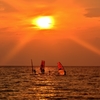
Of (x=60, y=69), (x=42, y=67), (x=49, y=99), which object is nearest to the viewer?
(x=49, y=99)

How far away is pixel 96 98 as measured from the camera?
54000 millimetres

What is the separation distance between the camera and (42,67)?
17162 centimetres

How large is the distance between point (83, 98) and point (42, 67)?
118085mm

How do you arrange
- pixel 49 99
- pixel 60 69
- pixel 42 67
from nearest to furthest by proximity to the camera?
pixel 49 99 < pixel 60 69 < pixel 42 67

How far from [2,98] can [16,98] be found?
2.66m

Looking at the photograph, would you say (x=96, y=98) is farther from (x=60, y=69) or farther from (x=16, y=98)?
(x=60, y=69)

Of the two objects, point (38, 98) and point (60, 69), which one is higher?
point (60, 69)

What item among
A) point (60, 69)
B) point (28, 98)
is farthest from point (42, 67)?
point (28, 98)

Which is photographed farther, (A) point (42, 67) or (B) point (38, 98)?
(A) point (42, 67)

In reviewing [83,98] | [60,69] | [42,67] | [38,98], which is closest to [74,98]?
[83,98]

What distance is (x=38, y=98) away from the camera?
53.6 m

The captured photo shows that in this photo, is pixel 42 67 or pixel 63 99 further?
pixel 42 67

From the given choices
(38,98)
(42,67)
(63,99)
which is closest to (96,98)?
(63,99)

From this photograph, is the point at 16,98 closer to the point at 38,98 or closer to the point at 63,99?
the point at 38,98
